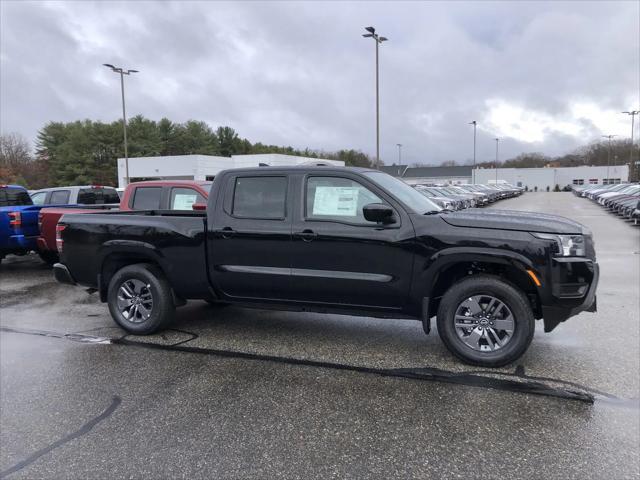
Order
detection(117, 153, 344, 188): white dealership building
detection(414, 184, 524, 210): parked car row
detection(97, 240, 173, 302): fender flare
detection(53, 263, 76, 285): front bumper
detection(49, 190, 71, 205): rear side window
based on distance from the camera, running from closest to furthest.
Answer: detection(97, 240, 173, 302): fender flare
detection(53, 263, 76, 285): front bumper
detection(49, 190, 71, 205): rear side window
detection(414, 184, 524, 210): parked car row
detection(117, 153, 344, 188): white dealership building

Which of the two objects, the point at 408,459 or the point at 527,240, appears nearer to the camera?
the point at 408,459

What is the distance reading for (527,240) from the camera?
4.37m

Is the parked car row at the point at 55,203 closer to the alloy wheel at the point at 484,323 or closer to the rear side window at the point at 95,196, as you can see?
the rear side window at the point at 95,196

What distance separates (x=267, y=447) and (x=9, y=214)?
31.1 ft

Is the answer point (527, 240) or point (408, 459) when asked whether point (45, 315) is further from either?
point (527, 240)

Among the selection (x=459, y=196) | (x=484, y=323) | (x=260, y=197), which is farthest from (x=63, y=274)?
(x=459, y=196)

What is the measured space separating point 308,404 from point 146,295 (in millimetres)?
2819

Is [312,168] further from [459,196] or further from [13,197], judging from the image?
[459,196]

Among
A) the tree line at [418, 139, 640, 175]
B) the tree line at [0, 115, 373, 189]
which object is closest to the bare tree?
the tree line at [0, 115, 373, 189]

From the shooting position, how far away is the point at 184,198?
347 inches

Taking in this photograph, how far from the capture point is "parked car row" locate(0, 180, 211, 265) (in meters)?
8.81

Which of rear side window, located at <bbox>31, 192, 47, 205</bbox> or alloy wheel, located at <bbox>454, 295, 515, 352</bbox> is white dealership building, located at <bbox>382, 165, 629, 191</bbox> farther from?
alloy wheel, located at <bbox>454, 295, 515, 352</bbox>

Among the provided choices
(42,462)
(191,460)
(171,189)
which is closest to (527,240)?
(191,460)

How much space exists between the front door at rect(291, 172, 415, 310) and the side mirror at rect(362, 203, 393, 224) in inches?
3.7
